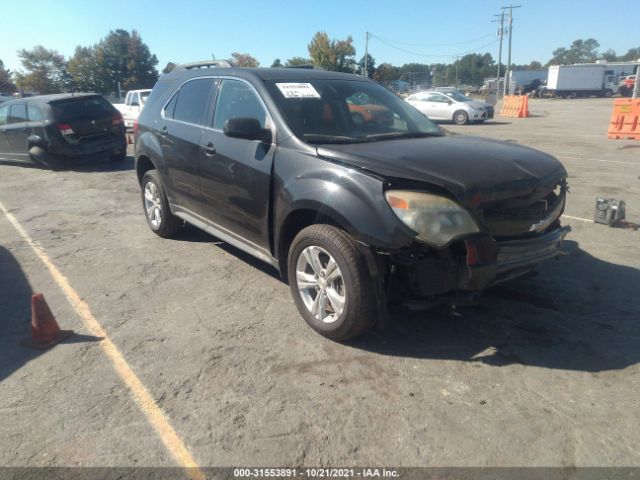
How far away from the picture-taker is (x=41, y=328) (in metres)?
3.57

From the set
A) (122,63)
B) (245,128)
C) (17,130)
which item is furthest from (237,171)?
(122,63)

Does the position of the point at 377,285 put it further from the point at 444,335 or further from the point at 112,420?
the point at 112,420

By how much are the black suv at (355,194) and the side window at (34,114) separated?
25.9 feet

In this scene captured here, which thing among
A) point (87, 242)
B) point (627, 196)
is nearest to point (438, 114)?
point (627, 196)

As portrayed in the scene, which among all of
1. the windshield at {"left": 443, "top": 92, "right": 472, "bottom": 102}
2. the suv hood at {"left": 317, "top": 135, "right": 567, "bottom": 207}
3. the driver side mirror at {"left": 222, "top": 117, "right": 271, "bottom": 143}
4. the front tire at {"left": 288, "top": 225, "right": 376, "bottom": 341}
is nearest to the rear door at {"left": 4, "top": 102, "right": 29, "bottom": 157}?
the driver side mirror at {"left": 222, "top": 117, "right": 271, "bottom": 143}

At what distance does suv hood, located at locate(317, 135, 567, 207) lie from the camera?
3031 mm

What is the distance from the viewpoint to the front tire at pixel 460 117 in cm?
2183

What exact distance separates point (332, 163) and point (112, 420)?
6.78 ft

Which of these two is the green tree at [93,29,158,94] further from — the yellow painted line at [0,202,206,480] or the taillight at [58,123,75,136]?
the yellow painted line at [0,202,206,480]

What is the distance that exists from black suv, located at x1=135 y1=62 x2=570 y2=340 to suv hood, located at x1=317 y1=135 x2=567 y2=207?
10mm

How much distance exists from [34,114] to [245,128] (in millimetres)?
9677

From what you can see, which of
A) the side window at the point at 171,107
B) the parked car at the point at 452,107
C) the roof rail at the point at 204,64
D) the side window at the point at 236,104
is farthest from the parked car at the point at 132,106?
the side window at the point at 236,104

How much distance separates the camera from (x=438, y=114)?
22.7m

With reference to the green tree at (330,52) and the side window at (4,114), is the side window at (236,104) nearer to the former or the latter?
the side window at (4,114)
